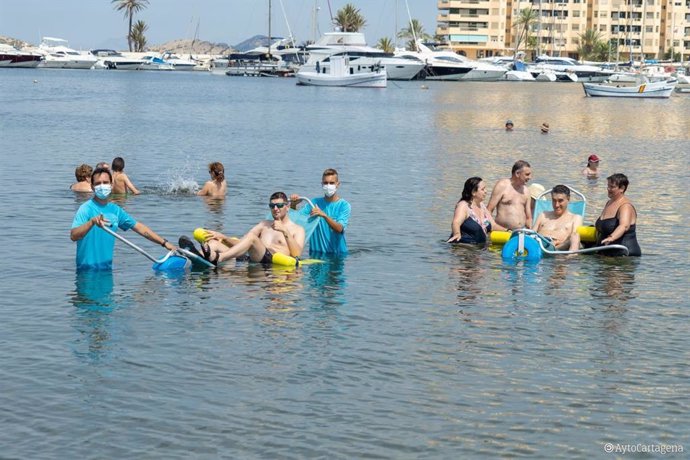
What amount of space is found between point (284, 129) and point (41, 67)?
425ft

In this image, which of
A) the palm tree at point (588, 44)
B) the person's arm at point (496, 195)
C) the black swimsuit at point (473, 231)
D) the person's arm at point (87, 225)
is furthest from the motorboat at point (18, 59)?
the person's arm at point (87, 225)

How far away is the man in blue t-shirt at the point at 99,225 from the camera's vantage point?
13.7 metres

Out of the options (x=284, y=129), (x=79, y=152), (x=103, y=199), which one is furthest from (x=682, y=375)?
(x=284, y=129)

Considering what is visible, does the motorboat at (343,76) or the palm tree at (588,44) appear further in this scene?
the palm tree at (588,44)

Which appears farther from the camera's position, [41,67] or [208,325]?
[41,67]

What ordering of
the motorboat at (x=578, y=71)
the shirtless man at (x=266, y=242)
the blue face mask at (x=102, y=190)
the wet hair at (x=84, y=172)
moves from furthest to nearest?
the motorboat at (x=578, y=71), the wet hair at (x=84, y=172), the shirtless man at (x=266, y=242), the blue face mask at (x=102, y=190)

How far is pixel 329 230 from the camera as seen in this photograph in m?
16.8

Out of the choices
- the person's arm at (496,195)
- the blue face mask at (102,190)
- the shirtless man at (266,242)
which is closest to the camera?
the blue face mask at (102,190)

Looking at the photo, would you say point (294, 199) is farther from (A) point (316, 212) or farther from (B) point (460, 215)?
(B) point (460, 215)

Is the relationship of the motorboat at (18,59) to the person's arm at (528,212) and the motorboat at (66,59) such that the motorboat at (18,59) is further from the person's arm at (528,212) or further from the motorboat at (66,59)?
the person's arm at (528,212)

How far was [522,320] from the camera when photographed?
43.7ft

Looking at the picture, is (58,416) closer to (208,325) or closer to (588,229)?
(208,325)

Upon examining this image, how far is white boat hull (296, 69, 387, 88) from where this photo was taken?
352 ft

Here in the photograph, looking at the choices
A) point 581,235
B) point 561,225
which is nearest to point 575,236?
point 561,225
